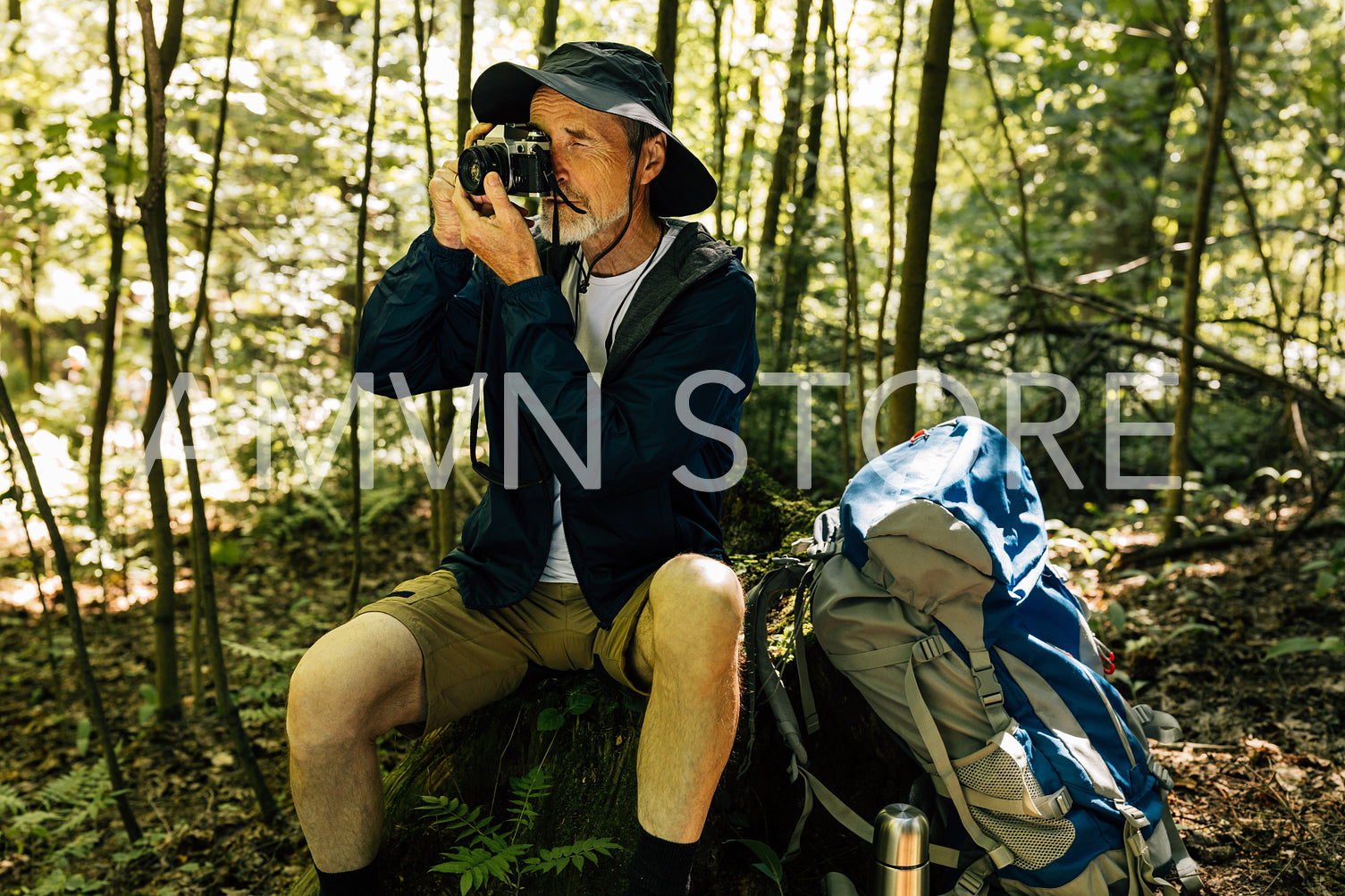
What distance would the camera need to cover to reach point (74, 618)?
2848 millimetres

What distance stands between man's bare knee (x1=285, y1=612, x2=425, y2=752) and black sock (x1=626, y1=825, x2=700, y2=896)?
0.60m

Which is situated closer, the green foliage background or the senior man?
the senior man

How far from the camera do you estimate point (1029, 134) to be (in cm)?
755

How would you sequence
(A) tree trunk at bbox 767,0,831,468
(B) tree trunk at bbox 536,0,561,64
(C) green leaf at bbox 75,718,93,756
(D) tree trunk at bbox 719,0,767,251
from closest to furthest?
(B) tree trunk at bbox 536,0,561,64
(C) green leaf at bbox 75,718,93,756
(D) tree trunk at bbox 719,0,767,251
(A) tree trunk at bbox 767,0,831,468

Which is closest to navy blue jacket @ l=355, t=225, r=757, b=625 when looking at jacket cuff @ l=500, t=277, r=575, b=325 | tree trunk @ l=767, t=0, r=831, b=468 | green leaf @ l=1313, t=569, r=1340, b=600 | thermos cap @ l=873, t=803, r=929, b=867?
jacket cuff @ l=500, t=277, r=575, b=325

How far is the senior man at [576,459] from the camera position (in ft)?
5.51

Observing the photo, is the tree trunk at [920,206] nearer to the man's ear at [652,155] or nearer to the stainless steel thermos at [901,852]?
the man's ear at [652,155]

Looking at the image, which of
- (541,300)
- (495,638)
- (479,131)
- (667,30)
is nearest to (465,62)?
(667,30)

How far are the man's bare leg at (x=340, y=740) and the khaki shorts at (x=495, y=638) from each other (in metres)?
0.13

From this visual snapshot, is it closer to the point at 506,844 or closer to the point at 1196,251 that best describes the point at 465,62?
the point at 506,844

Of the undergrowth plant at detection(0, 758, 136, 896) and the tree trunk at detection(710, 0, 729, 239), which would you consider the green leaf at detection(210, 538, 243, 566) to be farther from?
the tree trunk at detection(710, 0, 729, 239)

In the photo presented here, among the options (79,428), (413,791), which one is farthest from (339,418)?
(413,791)

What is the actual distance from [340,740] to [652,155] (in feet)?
5.07

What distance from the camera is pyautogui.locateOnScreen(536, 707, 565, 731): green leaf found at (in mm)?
2039
